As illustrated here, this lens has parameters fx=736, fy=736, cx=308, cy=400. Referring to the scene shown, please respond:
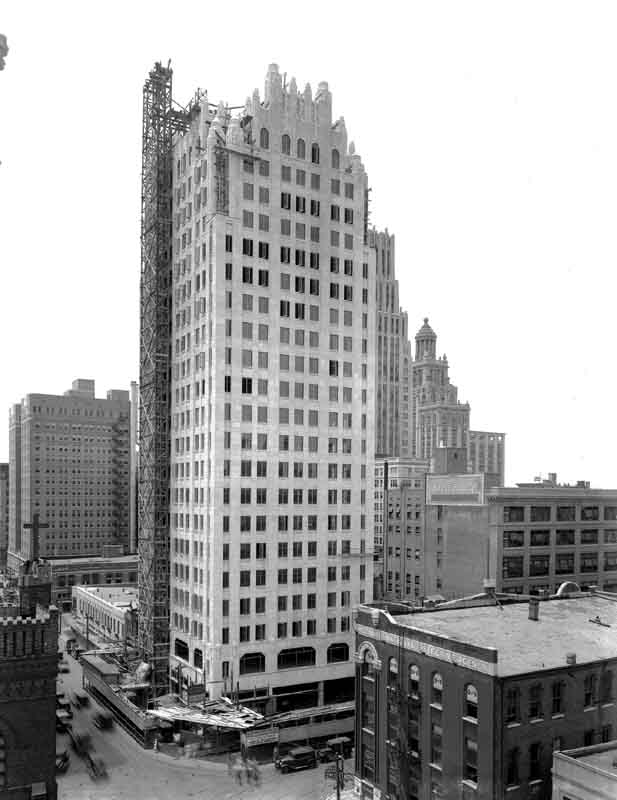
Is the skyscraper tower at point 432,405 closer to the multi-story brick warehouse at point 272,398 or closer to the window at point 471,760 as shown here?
the multi-story brick warehouse at point 272,398

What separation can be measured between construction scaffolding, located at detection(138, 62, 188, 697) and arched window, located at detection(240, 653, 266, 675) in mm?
7497

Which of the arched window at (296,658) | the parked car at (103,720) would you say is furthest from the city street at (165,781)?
the arched window at (296,658)

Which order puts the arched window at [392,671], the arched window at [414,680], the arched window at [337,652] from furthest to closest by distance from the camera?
the arched window at [337,652]
the arched window at [392,671]
the arched window at [414,680]

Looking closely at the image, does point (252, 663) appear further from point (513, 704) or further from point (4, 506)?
point (4, 506)

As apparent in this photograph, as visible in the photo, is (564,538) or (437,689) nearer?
(437,689)

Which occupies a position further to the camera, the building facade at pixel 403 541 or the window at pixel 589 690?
the building facade at pixel 403 541

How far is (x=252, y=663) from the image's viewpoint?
4238 centimetres

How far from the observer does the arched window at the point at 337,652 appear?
149ft

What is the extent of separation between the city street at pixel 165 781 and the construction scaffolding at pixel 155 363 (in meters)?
9.82

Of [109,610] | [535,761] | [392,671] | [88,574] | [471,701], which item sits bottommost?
[88,574]

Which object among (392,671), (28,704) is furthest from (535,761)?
(28,704)

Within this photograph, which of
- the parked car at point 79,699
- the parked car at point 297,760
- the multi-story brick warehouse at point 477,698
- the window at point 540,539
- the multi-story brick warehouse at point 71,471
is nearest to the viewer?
the multi-story brick warehouse at point 477,698

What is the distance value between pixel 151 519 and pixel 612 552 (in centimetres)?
3315

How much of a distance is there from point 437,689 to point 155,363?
3026 cm
